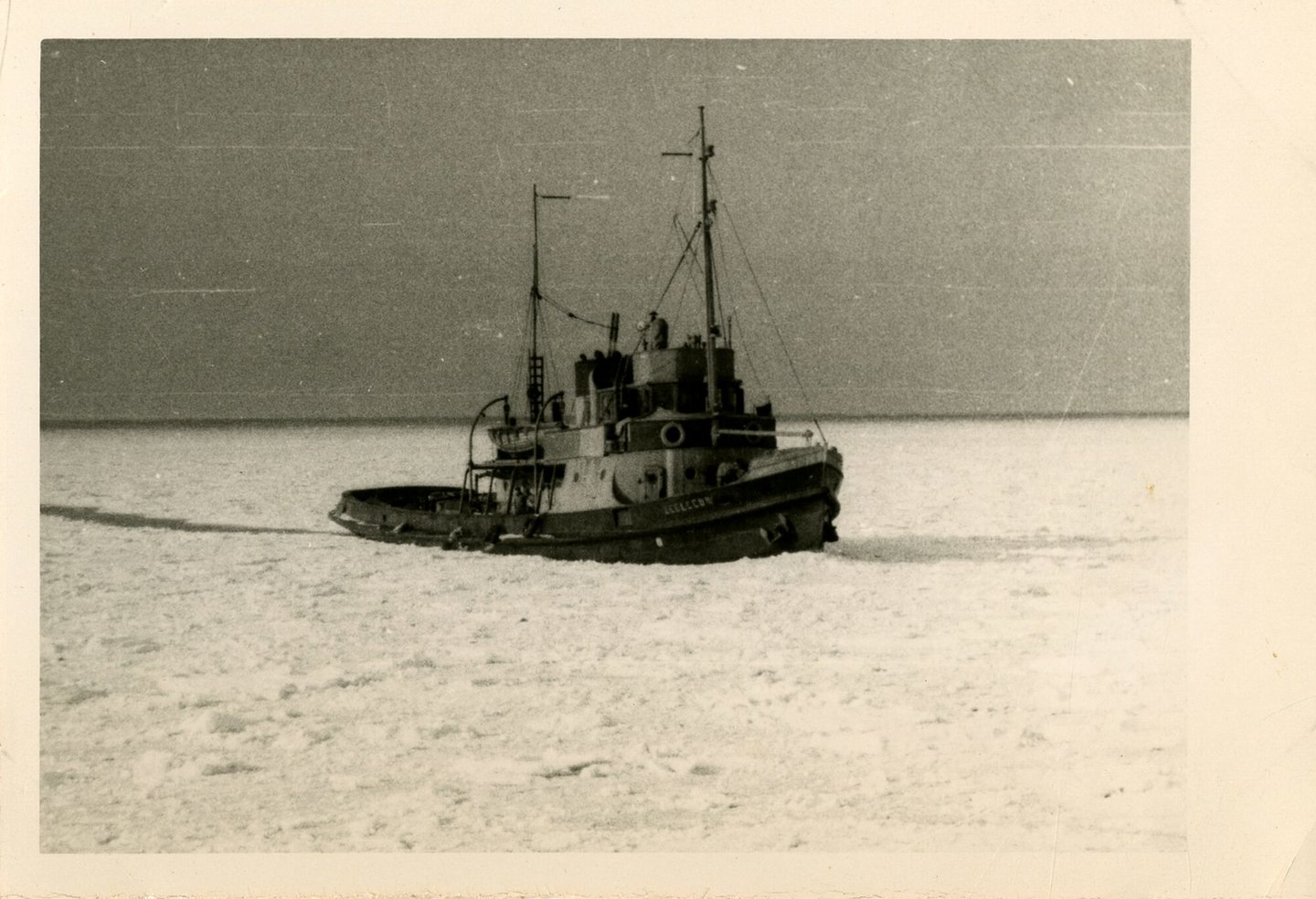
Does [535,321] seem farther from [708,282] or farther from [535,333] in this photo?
[708,282]

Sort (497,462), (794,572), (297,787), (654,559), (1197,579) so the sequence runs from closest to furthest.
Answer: (297,787) → (1197,579) → (794,572) → (654,559) → (497,462)

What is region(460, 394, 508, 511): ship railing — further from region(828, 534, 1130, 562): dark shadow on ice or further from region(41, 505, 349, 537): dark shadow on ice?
region(828, 534, 1130, 562): dark shadow on ice

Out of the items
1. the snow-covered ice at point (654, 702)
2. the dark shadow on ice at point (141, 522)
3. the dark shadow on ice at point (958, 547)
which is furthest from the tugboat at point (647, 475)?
the snow-covered ice at point (654, 702)

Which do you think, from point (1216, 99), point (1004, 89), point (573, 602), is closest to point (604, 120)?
point (1004, 89)

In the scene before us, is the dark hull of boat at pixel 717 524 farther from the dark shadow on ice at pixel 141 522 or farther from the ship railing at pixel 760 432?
the dark shadow on ice at pixel 141 522

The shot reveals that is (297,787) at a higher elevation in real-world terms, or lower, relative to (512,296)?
lower

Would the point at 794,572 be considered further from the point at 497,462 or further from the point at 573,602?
the point at 497,462

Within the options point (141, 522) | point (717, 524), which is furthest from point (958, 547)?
point (141, 522)
